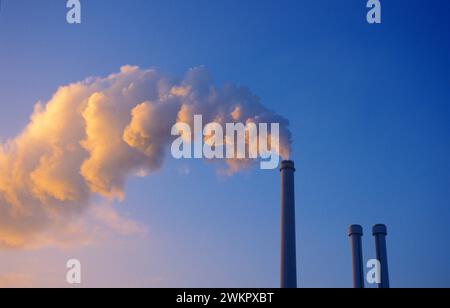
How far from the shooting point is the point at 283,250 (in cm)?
2616

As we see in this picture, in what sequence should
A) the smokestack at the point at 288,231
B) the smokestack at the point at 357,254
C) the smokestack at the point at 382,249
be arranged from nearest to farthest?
1. the smokestack at the point at 288,231
2. the smokestack at the point at 382,249
3. the smokestack at the point at 357,254

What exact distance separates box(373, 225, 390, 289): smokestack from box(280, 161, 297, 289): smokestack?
988cm

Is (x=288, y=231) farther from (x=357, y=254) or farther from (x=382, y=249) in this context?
(x=382, y=249)

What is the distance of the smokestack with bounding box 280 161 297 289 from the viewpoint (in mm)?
25766

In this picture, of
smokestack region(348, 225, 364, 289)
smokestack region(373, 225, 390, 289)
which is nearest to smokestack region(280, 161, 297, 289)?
smokestack region(348, 225, 364, 289)

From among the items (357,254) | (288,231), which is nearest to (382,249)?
(357,254)

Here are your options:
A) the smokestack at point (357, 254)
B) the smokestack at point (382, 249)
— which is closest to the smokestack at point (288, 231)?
the smokestack at point (357, 254)

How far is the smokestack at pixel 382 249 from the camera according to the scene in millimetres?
32750

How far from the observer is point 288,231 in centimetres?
2638

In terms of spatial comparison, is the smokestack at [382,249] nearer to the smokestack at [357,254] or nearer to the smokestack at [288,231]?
the smokestack at [357,254]

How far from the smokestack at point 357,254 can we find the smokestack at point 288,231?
29.8 feet

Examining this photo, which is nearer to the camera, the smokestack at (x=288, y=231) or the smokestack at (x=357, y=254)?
the smokestack at (x=288, y=231)
